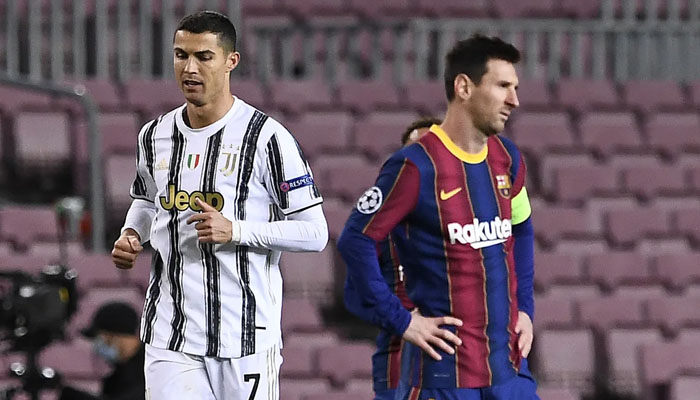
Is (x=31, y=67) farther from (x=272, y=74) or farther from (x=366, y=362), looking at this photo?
(x=366, y=362)

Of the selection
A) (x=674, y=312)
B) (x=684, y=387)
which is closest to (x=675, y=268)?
(x=674, y=312)

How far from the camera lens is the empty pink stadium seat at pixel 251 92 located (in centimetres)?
934

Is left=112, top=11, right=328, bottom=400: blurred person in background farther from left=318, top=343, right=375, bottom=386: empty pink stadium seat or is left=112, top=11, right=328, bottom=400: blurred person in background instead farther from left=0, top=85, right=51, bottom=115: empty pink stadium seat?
left=0, top=85, right=51, bottom=115: empty pink stadium seat

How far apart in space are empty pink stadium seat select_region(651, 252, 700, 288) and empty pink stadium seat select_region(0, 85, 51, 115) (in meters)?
3.92

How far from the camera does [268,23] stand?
1080cm

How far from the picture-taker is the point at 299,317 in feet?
24.5

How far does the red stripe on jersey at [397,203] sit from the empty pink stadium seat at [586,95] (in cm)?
618

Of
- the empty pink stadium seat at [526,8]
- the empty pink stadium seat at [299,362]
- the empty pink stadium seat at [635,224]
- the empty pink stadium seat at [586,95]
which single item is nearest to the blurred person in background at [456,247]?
the empty pink stadium seat at [299,362]

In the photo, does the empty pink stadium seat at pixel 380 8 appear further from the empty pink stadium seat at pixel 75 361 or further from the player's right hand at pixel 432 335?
the player's right hand at pixel 432 335

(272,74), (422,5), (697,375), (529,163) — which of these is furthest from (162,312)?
(422,5)

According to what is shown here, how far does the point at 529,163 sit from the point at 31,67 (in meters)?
3.51

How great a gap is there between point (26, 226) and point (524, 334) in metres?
4.61

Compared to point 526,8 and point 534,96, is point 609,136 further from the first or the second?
point 526,8

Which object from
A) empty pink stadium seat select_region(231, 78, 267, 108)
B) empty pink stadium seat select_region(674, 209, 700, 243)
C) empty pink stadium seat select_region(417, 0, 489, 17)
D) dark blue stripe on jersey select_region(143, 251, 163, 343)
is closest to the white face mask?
dark blue stripe on jersey select_region(143, 251, 163, 343)
